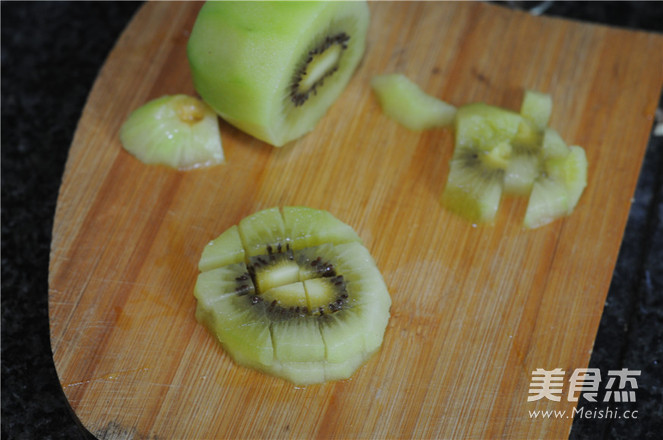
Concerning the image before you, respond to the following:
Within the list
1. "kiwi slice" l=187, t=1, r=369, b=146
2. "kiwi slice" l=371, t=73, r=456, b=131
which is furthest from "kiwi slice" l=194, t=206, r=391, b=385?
"kiwi slice" l=371, t=73, r=456, b=131

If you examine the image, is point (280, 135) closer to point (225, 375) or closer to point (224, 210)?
point (224, 210)

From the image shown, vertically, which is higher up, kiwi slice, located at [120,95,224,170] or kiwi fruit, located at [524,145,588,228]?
kiwi slice, located at [120,95,224,170]

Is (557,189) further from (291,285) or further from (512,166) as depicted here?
(291,285)

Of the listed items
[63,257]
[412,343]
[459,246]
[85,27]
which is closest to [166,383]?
[63,257]

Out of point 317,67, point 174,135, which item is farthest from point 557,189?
point 174,135

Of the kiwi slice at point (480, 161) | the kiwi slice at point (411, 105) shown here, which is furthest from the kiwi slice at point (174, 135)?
the kiwi slice at point (480, 161)

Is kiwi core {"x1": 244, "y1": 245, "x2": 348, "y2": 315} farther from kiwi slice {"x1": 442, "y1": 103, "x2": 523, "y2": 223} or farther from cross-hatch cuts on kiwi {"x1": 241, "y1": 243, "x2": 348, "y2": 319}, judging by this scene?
kiwi slice {"x1": 442, "y1": 103, "x2": 523, "y2": 223}
